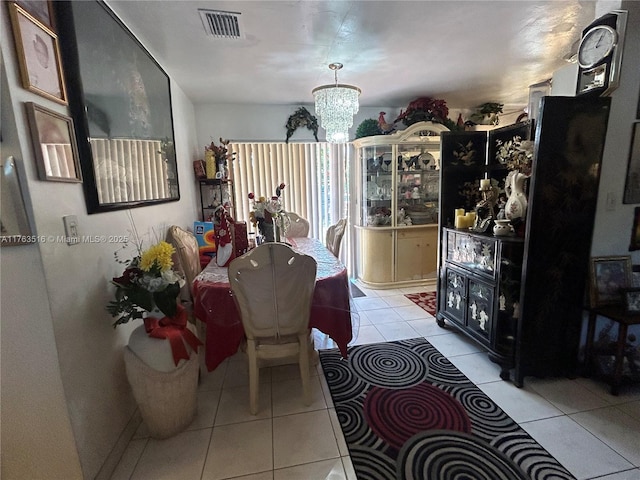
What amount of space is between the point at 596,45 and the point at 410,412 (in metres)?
2.48

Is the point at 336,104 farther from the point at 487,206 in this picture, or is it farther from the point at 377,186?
the point at 377,186

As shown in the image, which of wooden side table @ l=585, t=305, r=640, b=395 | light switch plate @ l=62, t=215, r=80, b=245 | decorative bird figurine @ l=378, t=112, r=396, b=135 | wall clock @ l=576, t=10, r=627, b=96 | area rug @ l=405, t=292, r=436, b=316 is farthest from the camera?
decorative bird figurine @ l=378, t=112, r=396, b=135

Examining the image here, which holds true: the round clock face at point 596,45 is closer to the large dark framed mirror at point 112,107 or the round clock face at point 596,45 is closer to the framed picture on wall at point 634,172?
the framed picture on wall at point 634,172

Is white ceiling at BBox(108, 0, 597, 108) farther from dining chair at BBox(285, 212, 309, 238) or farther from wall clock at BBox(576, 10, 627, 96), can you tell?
dining chair at BBox(285, 212, 309, 238)

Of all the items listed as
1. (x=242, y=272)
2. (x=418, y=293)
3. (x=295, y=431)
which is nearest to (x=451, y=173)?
(x=418, y=293)

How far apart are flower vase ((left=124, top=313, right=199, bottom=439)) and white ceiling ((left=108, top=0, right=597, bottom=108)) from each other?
1.96 meters

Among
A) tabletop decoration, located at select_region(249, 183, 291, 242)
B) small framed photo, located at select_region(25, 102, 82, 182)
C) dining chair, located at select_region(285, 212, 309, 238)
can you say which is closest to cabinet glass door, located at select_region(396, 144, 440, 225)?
dining chair, located at select_region(285, 212, 309, 238)

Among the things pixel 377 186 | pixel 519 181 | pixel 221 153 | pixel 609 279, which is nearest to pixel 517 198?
pixel 519 181

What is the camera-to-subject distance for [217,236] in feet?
7.69

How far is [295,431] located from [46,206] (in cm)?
167

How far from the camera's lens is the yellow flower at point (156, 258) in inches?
59.2

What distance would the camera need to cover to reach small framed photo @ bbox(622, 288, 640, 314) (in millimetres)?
1789

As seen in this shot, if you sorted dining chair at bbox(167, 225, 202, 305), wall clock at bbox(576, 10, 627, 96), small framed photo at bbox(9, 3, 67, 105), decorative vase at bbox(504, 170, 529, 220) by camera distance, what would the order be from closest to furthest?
small framed photo at bbox(9, 3, 67, 105) → wall clock at bbox(576, 10, 627, 96) → decorative vase at bbox(504, 170, 529, 220) → dining chair at bbox(167, 225, 202, 305)

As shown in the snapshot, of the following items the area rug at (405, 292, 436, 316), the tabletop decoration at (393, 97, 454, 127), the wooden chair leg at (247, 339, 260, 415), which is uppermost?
the tabletop decoration at (393, 97, 454, 127)
